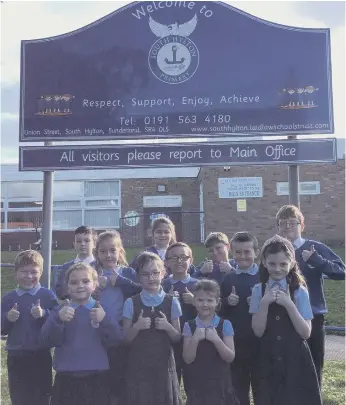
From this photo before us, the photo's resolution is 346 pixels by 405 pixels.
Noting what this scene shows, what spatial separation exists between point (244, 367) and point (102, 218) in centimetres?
Answer: 1735

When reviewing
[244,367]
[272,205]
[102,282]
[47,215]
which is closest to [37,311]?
[102,282]

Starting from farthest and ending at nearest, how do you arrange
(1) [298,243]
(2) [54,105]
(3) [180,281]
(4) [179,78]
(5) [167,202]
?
(5) [167,202] < (2) [54,105] < (4) [179,78] < (1) [298,243] < (3) [180,281]

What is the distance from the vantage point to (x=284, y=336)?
132 inches

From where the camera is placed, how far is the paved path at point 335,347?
260 inches

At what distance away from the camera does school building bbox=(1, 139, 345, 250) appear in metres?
17.9

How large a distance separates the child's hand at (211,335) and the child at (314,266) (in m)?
1.08

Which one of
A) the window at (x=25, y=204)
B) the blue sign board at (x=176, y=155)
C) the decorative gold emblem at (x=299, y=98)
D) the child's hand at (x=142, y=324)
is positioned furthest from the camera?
the window at (x=25, y=204)

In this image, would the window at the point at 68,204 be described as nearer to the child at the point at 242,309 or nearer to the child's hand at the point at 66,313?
the child at the point at 242,309

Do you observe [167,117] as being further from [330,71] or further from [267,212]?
[267,212]

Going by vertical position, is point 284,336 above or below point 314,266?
below

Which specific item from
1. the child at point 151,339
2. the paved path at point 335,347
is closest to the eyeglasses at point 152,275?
the child at point 151,339

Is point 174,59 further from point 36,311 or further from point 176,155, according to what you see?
point 36,311

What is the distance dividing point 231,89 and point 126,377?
3.87 meters

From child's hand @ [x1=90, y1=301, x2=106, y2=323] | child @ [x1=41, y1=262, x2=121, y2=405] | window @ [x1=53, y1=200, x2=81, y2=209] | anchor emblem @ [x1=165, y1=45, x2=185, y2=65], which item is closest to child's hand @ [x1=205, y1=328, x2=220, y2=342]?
child @ [x1=41, y1=262, x2=121, y2=405]
